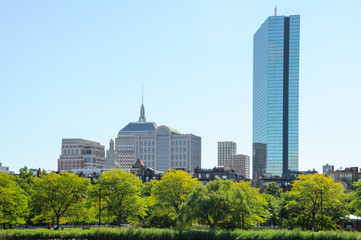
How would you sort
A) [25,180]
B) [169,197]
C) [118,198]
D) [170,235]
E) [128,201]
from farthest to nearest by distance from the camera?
[25,180] → [169,197] → [128,201] → [118,198] → [170,235]

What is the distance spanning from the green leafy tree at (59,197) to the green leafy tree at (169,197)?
14402 millimetres

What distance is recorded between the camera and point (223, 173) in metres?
170

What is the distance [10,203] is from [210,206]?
4065 centimetres

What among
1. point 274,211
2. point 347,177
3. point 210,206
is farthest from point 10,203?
point 347,177

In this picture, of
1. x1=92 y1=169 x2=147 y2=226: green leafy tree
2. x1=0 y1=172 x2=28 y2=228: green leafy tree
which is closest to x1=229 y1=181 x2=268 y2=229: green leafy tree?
x1=92 y1=169 x2=147 y2=226: green leafy tree

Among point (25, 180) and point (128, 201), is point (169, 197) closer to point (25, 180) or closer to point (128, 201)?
point (128, 201)

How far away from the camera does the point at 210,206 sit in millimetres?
81188

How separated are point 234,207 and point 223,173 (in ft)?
287

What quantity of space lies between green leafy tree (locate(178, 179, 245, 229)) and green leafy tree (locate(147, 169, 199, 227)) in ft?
54.1

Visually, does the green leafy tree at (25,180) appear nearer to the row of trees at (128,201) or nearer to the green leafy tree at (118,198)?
the row of trees at (128,201)

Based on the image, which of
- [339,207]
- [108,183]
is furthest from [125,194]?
[339,207]

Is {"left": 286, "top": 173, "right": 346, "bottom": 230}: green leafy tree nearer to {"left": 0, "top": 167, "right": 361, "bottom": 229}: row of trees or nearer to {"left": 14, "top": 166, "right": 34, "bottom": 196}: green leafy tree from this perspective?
{"left": 0, "top": 167, "right": 361, "bottom": 229}: row of trees

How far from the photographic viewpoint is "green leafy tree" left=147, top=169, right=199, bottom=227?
99312mm

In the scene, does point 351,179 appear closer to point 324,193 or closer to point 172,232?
point 324,193
